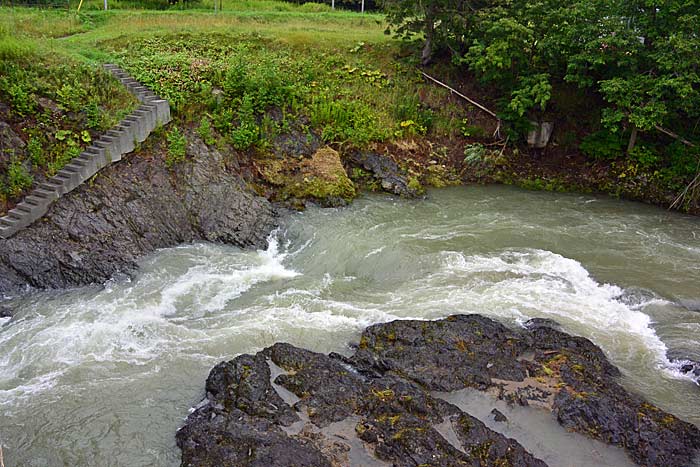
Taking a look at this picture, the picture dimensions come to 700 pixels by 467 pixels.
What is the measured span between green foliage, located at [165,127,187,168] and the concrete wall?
567 mm

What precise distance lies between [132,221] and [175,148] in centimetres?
260

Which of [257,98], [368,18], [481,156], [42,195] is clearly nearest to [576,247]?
[481,156]

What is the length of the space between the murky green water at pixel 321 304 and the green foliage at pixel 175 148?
9.27 feet

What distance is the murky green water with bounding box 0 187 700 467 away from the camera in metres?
9.06

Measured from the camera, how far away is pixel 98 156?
1424 centimetres

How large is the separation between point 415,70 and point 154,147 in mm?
11376

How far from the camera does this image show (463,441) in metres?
8.24

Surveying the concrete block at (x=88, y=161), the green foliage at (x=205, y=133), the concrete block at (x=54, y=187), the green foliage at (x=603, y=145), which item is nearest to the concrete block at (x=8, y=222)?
the concrete block at (x=54, y=187)

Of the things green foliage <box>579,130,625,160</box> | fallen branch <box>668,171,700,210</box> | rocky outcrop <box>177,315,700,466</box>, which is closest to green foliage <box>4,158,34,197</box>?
rocky outcrop <box>177,315,700,466</box>

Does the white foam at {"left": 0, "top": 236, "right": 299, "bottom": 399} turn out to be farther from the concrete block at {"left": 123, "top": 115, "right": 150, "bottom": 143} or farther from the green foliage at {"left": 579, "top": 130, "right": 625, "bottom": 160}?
the green foliage at {"left": 579, "top": 130, "right": 625, "bottom": 160}

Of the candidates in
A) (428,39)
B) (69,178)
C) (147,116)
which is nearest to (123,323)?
(69,178)

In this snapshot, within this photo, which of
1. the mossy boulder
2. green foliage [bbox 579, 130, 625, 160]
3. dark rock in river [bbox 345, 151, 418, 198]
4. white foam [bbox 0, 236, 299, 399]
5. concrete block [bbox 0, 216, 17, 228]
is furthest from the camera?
green foliage [bbox 579, 130, 625, 160]

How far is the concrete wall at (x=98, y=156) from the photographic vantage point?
1295 centimetres

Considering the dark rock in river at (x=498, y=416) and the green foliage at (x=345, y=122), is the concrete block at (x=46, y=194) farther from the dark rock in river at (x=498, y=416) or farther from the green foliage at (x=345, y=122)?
the dark rock in river at (x=498, y=416)
